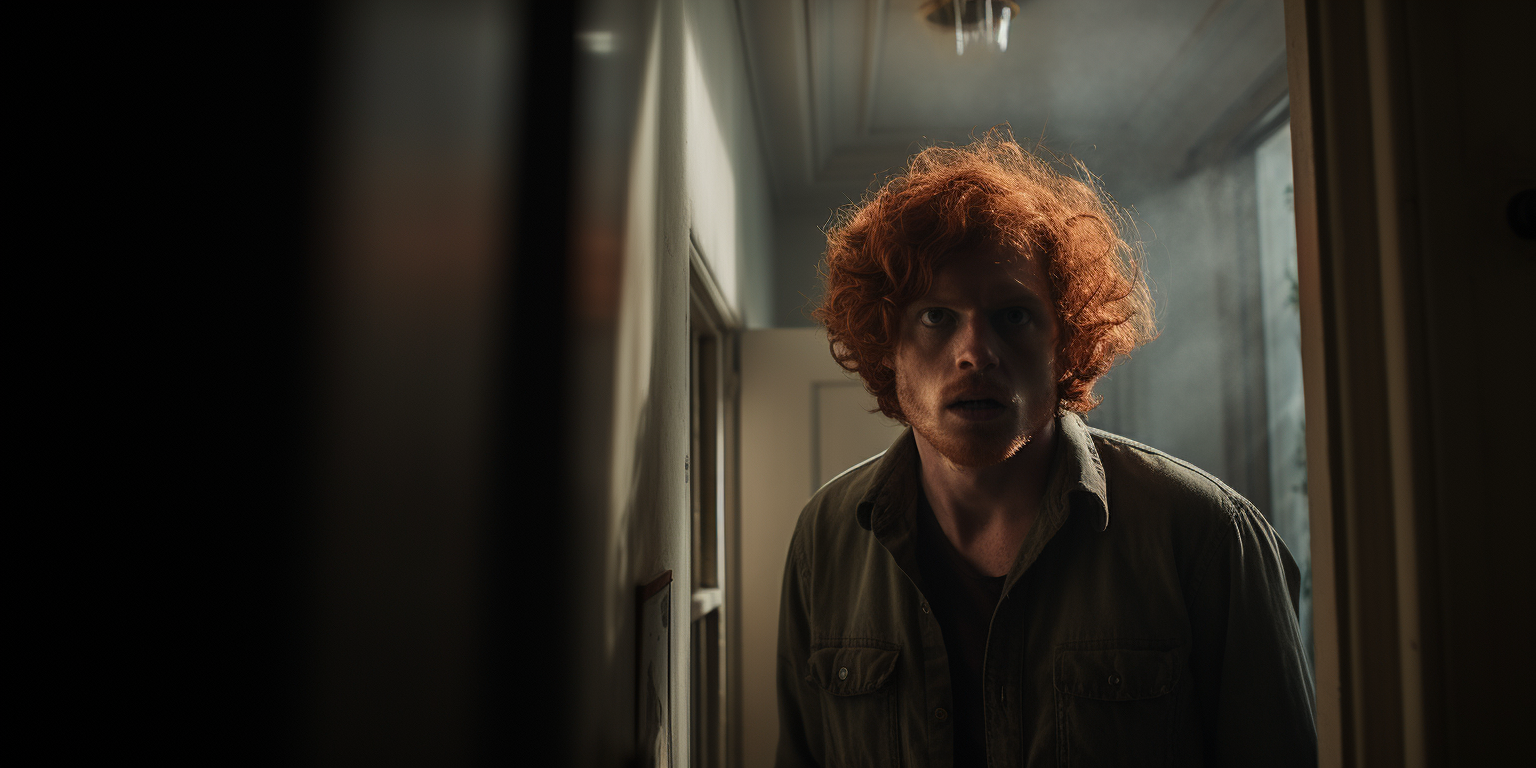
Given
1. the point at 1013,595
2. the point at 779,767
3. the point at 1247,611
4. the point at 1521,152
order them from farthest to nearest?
the point at 779,767 < the point at 1013,595 < the point at 1247,611 < the point at 1521,152

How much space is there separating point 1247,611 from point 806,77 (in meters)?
2.09

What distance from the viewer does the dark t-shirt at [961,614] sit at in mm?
1337

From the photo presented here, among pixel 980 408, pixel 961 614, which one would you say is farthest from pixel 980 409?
pixel 961 614

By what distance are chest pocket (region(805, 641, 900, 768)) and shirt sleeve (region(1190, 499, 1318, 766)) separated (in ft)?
1.57

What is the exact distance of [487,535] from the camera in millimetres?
531

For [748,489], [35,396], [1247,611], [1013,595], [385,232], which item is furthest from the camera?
[748,489]

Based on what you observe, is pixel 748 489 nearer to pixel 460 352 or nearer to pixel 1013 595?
pixel 1013 595

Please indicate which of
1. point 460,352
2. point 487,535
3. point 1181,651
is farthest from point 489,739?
point 1181,651

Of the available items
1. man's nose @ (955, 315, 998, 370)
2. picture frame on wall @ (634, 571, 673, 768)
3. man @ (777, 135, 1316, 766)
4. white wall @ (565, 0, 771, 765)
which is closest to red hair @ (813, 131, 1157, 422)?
man @ (777, 135, 1316, 766)

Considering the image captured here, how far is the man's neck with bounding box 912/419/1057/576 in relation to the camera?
4.58 feet

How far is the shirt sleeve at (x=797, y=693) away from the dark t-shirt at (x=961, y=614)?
0.89 feet

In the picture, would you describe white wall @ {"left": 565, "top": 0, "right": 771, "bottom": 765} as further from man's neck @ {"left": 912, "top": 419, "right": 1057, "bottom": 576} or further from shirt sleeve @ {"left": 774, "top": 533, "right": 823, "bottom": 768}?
man's neck @ {"left": 912, "top": 419, "right": 1057, "bottom": 576}

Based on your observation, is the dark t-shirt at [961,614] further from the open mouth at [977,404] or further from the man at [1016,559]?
the open mouth at [977,404]

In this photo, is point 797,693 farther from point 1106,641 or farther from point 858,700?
point 1106,641
